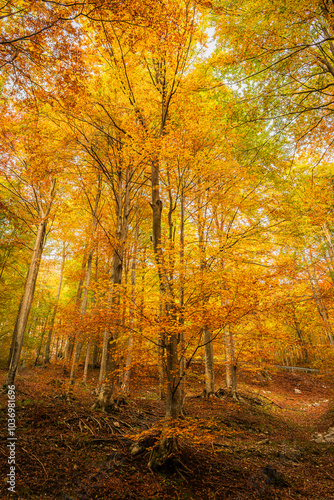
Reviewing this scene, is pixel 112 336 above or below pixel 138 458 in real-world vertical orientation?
above

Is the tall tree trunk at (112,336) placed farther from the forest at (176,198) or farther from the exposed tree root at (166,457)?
the exposed tree root at (166,457)

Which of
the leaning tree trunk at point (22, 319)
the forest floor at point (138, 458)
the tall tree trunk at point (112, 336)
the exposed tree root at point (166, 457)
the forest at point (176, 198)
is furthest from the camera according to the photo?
the leaning tree trunk at point (22, 319)

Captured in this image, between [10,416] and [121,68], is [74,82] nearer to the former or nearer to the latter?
[121,68]

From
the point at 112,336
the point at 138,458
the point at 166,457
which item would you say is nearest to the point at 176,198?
the point at 112,336

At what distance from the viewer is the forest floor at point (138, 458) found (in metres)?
3.54

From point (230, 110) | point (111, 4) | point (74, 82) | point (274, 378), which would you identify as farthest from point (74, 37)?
point (274, 378)

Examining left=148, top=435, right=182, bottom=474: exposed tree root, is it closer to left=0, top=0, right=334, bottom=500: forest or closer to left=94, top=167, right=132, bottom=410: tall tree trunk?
left=0, top=0, right=334, bottom=500: forest

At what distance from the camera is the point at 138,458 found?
4.37 meters

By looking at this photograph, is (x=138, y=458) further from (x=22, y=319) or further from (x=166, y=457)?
(x=22, y=319)

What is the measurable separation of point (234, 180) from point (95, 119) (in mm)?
4923

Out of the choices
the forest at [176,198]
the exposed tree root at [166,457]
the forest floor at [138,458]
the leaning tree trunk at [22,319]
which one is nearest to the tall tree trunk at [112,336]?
the forest at [176,198]

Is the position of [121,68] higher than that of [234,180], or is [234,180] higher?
[121,68]

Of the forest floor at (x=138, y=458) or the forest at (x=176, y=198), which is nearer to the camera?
the forest floor at (x=138, y=458)

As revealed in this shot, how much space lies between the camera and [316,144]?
218 inches
